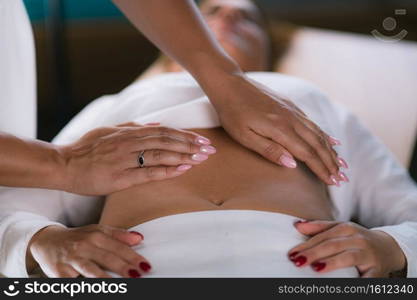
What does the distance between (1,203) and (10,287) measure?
0.20 m

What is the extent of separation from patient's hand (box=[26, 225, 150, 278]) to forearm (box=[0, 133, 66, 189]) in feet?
0.29

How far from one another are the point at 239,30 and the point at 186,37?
0.56 meters

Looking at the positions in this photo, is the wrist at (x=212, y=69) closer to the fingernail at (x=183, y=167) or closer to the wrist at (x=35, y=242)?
the fingernail at (x=183, y=167)

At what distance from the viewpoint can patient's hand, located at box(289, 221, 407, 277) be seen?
907 millimetres

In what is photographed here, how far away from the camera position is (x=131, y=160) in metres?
0.98

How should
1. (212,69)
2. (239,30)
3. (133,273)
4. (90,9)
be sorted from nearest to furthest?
(133,273) < (212,69) < (239,30) < (90,9)

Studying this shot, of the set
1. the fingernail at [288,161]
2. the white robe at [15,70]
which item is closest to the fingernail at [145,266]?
the fingernail at [288,161]

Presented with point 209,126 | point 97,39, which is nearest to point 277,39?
point 97,39

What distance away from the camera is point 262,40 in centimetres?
173

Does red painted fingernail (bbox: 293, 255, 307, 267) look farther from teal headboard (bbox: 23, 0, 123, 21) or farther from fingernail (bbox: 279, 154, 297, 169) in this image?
teal headboard (bbox: 23, 0, 123, 21)

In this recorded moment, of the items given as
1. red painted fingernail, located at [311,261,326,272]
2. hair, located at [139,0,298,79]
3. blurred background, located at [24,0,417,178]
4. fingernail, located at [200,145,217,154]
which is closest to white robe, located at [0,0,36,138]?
fingernail, located at [200,145,217,154]

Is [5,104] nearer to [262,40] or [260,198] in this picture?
[260,198]

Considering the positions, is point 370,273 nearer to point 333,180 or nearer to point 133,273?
point 333,180

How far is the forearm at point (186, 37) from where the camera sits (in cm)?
110
